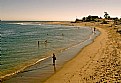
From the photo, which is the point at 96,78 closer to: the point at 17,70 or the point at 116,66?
the point at 116,66

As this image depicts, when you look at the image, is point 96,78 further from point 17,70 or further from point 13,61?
point 13,61

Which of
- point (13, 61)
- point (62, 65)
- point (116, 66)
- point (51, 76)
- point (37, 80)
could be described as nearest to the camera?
point (37, 80)

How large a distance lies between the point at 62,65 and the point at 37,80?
628cm

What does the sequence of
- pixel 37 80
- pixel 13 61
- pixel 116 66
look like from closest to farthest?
pixel 37 80
pixel 116 66
pixel 13 61

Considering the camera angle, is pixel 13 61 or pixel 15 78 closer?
pixel 15 78

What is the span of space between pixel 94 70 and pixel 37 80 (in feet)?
17.6

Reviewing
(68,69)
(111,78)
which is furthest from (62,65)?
(111,78)

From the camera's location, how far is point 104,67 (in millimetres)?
20781

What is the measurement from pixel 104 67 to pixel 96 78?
3946 mm

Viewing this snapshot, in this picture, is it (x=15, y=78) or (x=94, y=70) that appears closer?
(x=15, y=78)

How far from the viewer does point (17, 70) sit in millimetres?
21828

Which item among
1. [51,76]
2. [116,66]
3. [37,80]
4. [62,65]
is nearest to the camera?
[37,80]

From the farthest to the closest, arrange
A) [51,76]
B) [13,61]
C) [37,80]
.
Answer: [13,61] < [51,76] < [37,80]

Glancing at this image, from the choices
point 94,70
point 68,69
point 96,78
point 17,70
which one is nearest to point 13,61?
point 17,70
